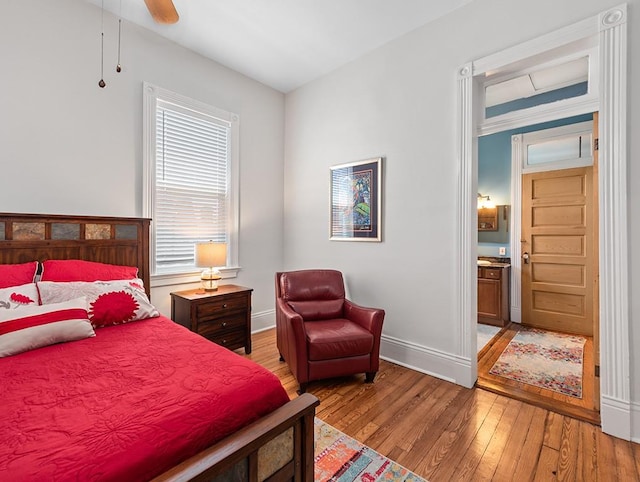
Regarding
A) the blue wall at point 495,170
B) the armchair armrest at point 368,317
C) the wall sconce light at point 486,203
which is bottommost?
the armchair armrest at point 368,317

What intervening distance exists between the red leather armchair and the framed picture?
0.79 m

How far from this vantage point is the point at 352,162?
3430 mm

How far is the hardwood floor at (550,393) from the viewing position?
7.08ft

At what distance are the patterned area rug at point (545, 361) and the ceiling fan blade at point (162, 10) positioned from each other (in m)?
3.71

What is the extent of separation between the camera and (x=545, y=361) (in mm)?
3031

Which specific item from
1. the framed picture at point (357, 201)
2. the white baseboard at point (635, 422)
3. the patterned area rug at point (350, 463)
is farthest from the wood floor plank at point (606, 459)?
the framed picture at point (357, 201)

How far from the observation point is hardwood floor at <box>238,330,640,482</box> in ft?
5.46

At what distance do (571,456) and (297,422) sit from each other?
1.72 meters

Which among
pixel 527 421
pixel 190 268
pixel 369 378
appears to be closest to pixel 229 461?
pixel 369 378

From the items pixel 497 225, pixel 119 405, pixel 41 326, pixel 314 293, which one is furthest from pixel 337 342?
pixel 497 225

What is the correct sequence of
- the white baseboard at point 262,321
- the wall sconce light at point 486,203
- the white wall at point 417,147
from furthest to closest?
the wall sconce light at point 486,203 < the white baseboard at point 262,321 < the white wall at point 417,147

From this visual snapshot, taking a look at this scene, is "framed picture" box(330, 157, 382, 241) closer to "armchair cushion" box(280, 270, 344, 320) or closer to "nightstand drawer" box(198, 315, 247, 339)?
"armchair cushion" box(280, 270, 344, 320)

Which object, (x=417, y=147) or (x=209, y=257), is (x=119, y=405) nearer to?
(x=209, y=257)

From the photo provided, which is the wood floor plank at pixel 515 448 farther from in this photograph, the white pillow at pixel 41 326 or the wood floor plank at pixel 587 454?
the white pillow at pixel 41 326
